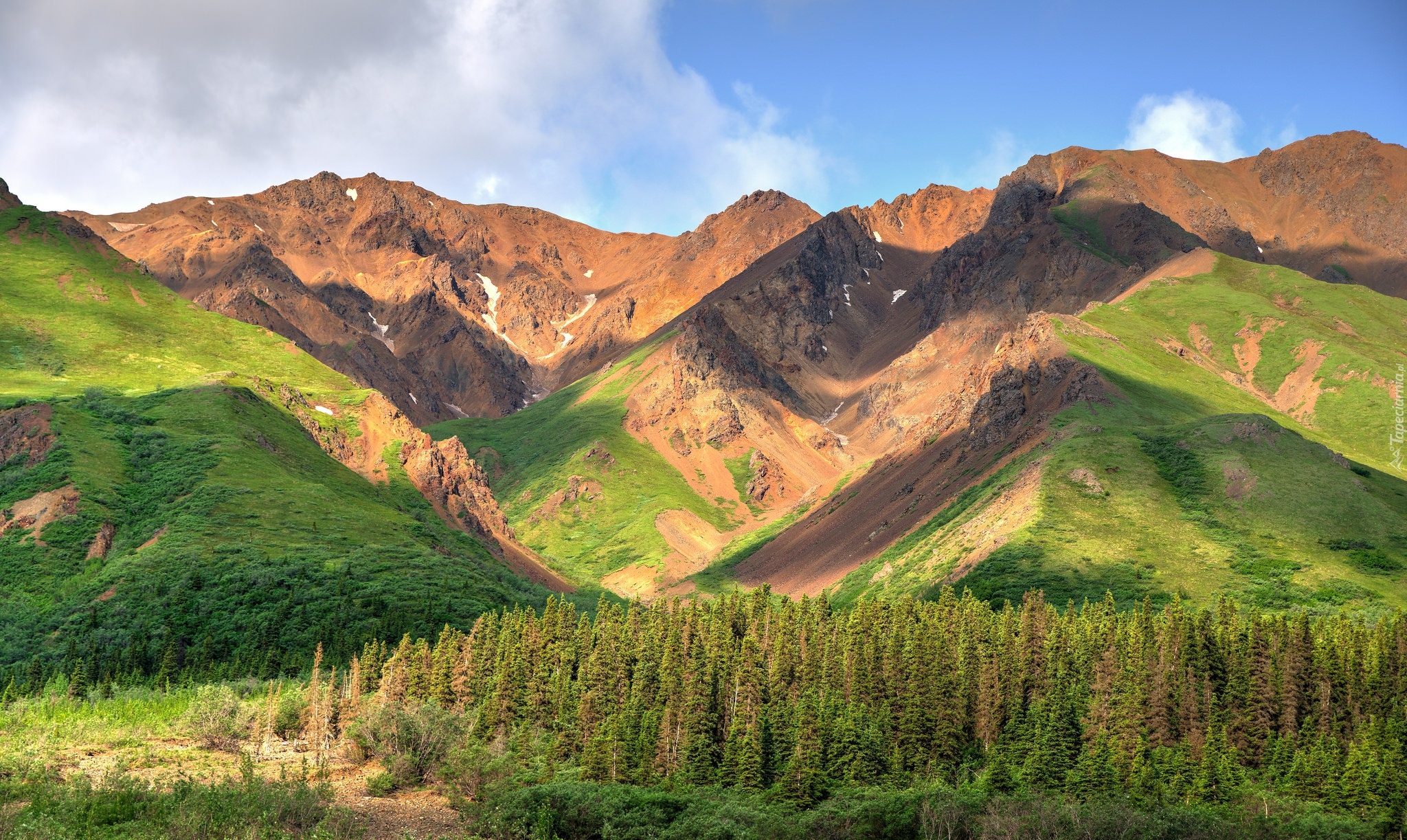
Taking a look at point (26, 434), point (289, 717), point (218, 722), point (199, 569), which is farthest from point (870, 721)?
point (26, 434)

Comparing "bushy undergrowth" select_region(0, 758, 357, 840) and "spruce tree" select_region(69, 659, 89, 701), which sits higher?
"bushy undergrowth" select_region(0, 758, 357, 840)

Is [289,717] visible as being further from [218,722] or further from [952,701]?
[952,701]

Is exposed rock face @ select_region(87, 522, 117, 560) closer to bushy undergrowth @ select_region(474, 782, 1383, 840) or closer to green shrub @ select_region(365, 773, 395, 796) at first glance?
green shrub @ select_region(365, 773, 395, 796)

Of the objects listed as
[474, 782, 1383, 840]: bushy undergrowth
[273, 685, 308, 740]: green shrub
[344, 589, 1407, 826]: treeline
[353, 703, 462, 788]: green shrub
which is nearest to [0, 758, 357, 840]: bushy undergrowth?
[474, 782, 1383, 840]: bushy undergrowth

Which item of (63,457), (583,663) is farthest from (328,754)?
(63,457)

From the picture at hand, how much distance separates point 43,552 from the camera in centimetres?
16262

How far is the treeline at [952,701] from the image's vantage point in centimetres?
11069

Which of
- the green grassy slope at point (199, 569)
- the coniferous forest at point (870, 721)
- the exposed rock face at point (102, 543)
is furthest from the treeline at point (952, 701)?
the exposed rock face at point (102, 543)

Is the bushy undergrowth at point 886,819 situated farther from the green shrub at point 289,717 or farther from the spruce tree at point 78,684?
the spruce tree at point 78,684

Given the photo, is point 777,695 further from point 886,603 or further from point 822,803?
point 886,603

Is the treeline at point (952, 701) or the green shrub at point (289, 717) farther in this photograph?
the green shrub at point (289, 717)

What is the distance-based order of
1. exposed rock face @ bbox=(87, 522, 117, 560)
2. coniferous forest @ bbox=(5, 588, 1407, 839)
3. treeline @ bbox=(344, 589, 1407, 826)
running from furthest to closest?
exposed rock face @ bbox=(87, 522, 117, 560) → treeline @ bbox=(344, 589, 1407, 826) → coniferous forest @ bbox=(5, 588, 1407, 839)

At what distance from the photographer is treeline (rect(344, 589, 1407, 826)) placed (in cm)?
11069

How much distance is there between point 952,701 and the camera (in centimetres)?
12575
